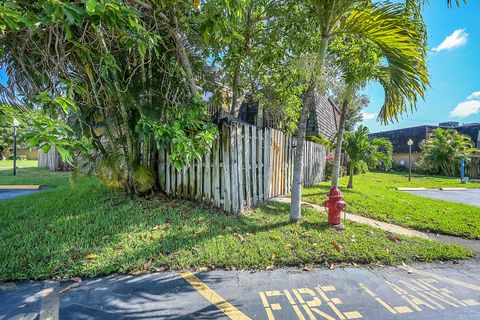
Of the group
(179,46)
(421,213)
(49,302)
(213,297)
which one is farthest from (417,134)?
(49,302)

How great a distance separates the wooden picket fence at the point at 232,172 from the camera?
470cm

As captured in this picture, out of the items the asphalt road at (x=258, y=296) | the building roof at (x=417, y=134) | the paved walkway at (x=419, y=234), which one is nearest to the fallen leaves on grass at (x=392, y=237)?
the paved walkway at (x=419, y=234)

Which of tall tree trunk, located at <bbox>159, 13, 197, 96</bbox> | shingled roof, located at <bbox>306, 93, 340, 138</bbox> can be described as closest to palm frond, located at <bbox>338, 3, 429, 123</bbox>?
tall tree trunk, located at <bbox>159, 13, 197, 96</bbox>

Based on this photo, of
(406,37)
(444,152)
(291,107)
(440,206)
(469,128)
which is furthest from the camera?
(469,128)

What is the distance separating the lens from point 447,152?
17.4 meters

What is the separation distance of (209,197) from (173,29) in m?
3.31

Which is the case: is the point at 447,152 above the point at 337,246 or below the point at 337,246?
above

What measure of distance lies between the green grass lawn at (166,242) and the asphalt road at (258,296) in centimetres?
21

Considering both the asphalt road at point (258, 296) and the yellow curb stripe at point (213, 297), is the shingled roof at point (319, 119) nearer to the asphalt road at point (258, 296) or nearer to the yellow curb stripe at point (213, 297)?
the asphalt road at point (258, 296)

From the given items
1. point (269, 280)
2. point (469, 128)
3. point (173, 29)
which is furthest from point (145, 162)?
point (469, 128)

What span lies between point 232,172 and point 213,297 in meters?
2.56

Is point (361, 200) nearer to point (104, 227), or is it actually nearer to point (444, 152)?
point (104, 227)

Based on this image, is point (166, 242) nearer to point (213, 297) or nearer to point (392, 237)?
point (213, 297)

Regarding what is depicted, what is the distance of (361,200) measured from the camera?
21.8ft
